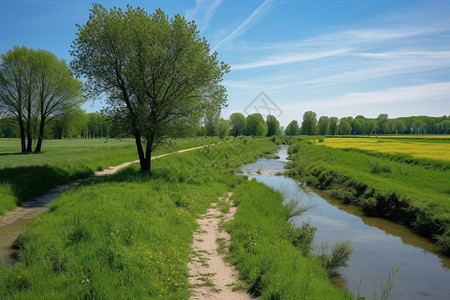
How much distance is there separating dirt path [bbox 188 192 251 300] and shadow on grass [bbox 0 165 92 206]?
377 inches

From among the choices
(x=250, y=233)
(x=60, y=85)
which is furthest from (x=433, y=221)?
(x=60, y=85)

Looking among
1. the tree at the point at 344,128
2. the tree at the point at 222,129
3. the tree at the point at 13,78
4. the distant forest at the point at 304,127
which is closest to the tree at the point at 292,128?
the distant forest at the point at 304,127

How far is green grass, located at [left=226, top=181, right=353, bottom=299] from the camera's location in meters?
6.45

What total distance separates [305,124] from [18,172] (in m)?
144

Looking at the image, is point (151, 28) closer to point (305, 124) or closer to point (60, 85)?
point (60, 85)

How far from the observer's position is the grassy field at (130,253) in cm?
579

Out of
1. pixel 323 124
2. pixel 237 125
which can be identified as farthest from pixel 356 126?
pixel 237 125

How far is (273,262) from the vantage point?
7.64 m

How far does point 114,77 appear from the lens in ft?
60.9

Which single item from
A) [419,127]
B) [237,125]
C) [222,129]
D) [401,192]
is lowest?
[401,192]

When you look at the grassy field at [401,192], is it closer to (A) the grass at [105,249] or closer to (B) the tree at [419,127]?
(A) the grass at [105,249]

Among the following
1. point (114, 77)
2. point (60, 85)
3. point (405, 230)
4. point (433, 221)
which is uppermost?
point (60, 85)

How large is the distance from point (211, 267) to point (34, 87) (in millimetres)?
38063

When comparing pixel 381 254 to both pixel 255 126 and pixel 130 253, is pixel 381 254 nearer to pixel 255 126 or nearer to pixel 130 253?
pixel 130 253
